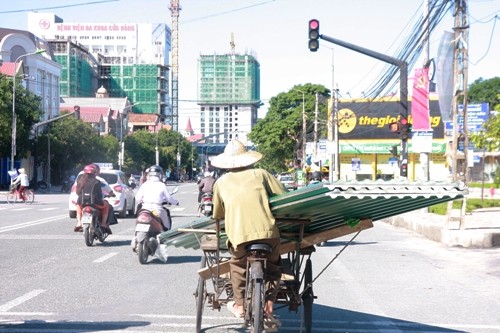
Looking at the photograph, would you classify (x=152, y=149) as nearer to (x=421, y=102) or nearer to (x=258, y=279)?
(x=421, y=102)

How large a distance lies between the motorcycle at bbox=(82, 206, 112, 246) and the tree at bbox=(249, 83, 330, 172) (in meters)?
68.3

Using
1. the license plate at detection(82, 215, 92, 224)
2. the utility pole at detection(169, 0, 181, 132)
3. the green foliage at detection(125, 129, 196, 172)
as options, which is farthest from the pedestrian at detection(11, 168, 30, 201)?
the utility pole at detection(169, 0, 181, 132)

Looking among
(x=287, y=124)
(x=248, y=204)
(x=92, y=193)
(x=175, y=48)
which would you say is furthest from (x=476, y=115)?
(x=175, y=48)

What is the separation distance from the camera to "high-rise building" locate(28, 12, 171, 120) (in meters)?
136

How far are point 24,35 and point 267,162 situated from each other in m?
32.6

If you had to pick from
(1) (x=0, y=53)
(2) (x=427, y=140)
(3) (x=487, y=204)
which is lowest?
(3) (x=487, y=204)

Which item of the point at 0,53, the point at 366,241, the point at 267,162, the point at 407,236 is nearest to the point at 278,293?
the point at 366,241

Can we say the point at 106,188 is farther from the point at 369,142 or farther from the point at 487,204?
the point at 369,142

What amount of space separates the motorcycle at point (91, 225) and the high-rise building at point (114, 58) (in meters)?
119

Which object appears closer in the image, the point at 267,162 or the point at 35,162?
the point at 35,162

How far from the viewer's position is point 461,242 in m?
17.5

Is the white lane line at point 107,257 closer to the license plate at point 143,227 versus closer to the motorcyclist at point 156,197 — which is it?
the license plate at point 143,227

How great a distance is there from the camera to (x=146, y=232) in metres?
12.9

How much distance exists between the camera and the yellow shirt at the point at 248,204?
6.20 metres
